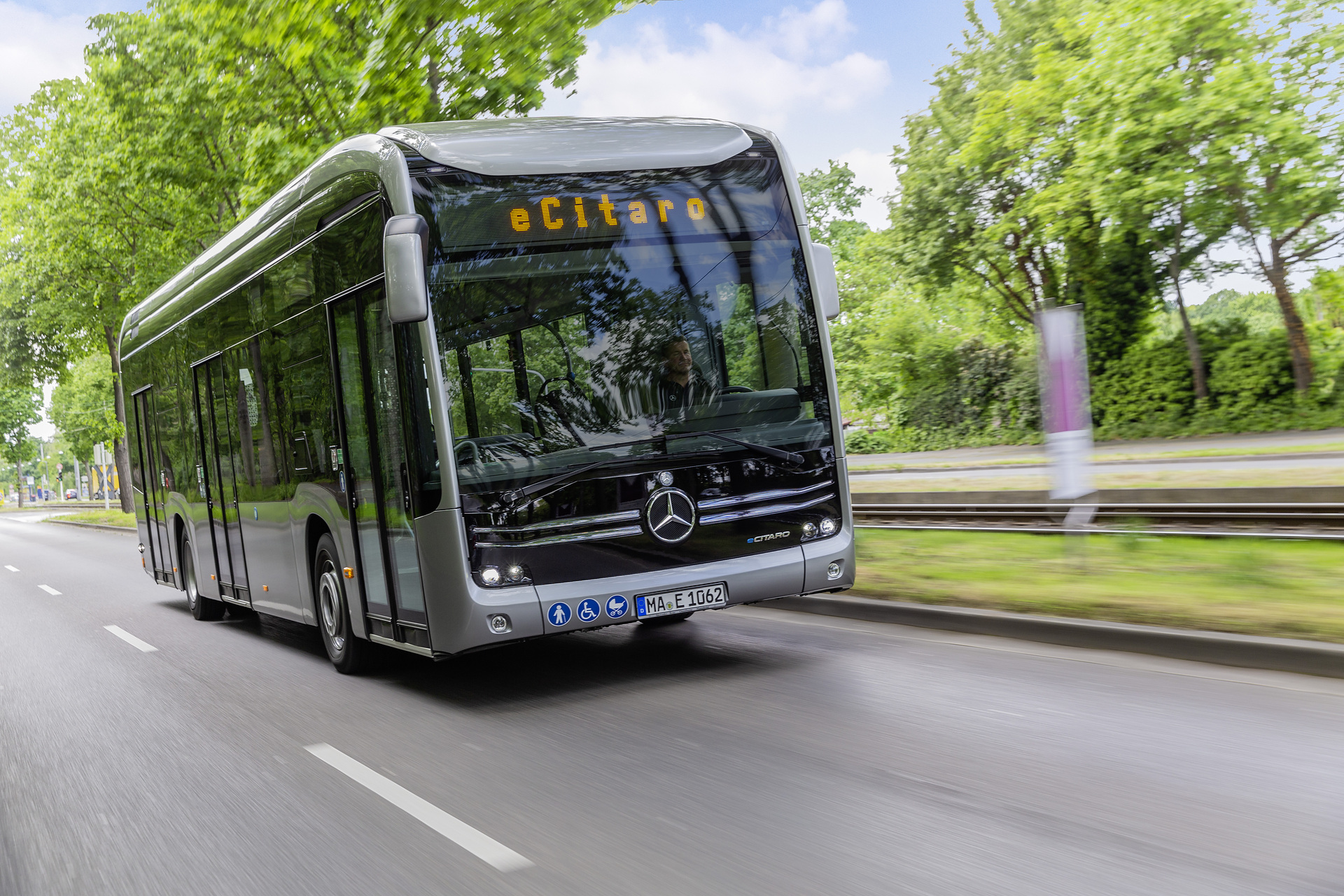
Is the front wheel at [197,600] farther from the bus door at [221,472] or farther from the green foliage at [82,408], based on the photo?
the green foliage at [82,408]

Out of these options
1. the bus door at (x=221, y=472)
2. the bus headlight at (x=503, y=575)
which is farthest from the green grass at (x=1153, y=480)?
the bus door at (x=221, y=472)

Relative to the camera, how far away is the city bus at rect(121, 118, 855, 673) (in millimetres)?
6695

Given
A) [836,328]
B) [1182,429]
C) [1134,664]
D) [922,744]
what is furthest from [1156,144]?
[922,744]

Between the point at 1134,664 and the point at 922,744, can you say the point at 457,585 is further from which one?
the point at 1134,664

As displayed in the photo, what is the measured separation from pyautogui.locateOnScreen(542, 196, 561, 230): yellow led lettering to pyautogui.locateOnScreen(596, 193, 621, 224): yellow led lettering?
0.81 feet

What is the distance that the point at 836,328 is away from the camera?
48281 millimetres

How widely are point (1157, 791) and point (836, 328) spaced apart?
4441 centimetres

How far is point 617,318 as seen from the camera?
6945 mm

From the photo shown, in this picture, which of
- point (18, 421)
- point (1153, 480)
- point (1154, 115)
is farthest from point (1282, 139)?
point (18, 421)

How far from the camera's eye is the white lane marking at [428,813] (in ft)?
14.3

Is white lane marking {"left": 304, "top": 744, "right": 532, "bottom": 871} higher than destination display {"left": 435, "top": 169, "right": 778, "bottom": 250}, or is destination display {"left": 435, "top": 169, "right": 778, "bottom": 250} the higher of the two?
destination display {"left": 435, "top": 169, "right": 778, "bottom": 250}

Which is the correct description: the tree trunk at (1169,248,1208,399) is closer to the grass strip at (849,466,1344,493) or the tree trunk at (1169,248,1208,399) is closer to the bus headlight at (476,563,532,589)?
the grass strip at (849,466,1344,493)

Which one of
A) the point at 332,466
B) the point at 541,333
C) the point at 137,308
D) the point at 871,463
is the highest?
the point at 137,308

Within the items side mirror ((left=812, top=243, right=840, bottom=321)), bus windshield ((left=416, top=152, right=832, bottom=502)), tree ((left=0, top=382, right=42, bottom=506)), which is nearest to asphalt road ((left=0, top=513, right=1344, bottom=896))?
bus windshield ((left=416, top=152, right=832, bottom=502))
